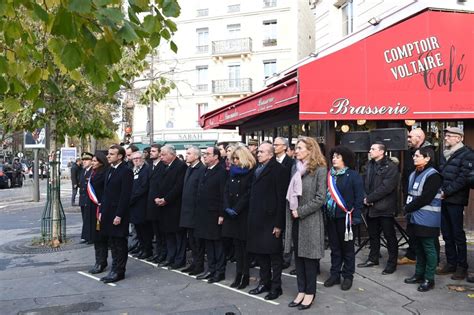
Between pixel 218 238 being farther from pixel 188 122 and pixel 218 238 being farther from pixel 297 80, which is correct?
pixel 188 122

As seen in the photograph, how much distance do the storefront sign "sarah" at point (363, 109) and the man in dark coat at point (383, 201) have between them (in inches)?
53.5

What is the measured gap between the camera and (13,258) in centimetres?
849

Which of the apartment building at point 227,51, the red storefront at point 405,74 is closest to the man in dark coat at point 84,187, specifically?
the red storefront at point 405,74

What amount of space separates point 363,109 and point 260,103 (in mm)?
1944

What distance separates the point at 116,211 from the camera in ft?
21.8

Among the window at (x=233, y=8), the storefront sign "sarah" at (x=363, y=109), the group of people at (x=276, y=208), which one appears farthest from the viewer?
the window at (x=233, y=8)

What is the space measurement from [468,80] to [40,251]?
8.82 m

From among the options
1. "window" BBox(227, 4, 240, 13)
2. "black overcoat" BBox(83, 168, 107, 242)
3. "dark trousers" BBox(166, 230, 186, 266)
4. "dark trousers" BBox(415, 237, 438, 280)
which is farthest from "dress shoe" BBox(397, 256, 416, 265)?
"window" BBox(227, 4, 240, 13)

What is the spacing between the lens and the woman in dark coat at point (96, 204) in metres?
7.05

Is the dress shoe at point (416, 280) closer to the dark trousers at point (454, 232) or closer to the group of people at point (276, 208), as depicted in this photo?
the group of people at point (276, 208)

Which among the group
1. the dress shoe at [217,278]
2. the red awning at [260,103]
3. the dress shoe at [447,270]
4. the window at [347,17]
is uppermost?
the window at [347,17]

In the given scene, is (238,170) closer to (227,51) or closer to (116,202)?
(116,202)

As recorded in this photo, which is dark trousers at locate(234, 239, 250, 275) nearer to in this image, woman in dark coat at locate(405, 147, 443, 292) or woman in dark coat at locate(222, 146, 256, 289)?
woman in dark coat at locate(222, 146, 256, 289)

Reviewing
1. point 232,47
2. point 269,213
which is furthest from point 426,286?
point 232,47
